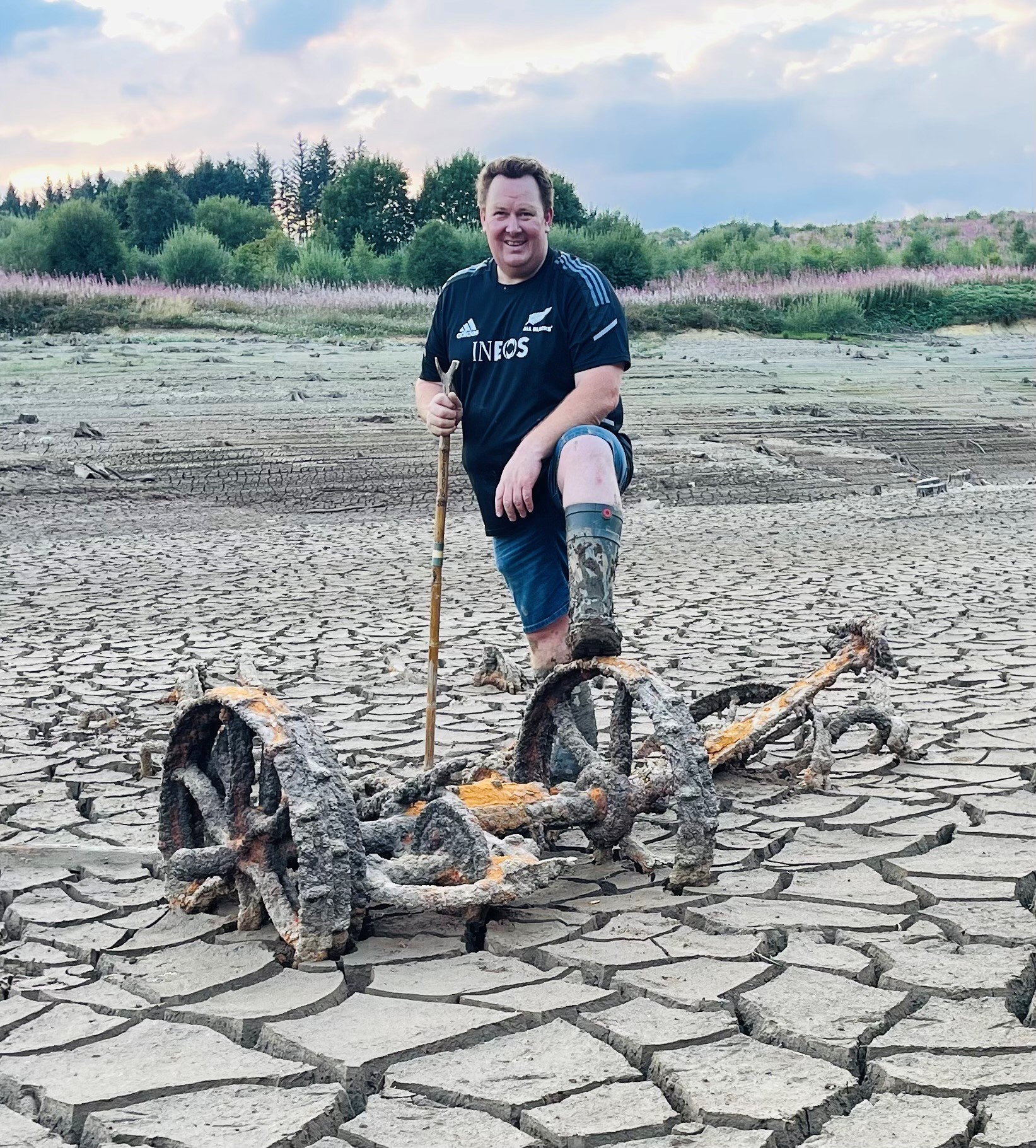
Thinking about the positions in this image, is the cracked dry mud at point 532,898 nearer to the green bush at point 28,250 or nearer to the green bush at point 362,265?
the green bush at point 362,265

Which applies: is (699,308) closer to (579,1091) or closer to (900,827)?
(900,827)

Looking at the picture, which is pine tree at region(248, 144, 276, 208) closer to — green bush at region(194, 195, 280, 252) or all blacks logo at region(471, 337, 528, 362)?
green bush at region(194, 195, 280, 252)

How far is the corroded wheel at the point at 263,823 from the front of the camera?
2852mm

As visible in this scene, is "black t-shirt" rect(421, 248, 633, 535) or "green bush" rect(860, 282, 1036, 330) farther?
"green bush" rect(860, 282, 1036, 330)

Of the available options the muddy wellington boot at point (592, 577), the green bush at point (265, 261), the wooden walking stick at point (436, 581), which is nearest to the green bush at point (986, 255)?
the green bush at point (265, 261)

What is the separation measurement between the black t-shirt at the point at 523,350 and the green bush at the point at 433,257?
27.0 metres

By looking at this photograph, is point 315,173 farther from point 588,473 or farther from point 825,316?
point 588,473

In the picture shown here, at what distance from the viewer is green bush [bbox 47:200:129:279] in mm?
30812

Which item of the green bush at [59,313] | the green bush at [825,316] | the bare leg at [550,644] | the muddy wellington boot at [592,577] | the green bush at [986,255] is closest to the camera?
the muddy wellington boot at [592,577]

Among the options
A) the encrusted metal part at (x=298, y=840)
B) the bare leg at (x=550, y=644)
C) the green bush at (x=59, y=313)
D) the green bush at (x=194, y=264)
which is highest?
the green bush at (x=194, y=264)

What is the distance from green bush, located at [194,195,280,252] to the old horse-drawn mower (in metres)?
42.8

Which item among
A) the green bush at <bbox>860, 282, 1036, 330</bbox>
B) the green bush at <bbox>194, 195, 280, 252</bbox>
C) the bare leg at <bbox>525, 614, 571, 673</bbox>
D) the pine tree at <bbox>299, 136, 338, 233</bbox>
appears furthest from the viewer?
the pine tree at <bbox>299, 136, 338, 233</bbox>

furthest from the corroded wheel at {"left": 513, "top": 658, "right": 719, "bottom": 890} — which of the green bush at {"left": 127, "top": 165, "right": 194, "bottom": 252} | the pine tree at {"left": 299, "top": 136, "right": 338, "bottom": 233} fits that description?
the pine tree at {"left": 299, "top": 136, "right": 338, "bottom": 233}

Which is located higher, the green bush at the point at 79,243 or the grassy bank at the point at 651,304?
the green bush at the point at 79,243
